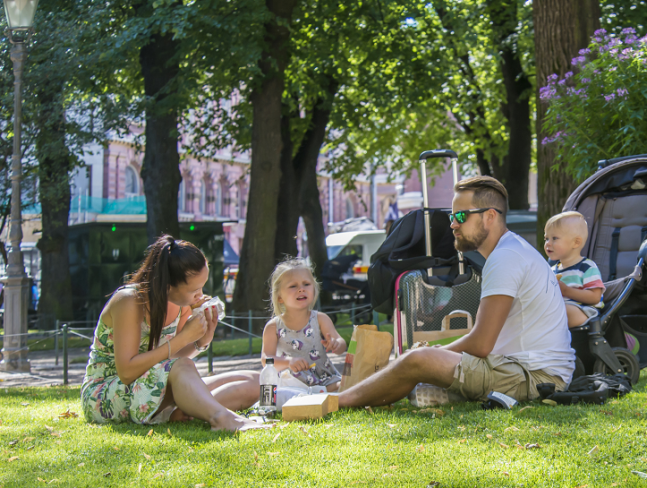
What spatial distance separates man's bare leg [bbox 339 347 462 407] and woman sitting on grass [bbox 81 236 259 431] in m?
0.83

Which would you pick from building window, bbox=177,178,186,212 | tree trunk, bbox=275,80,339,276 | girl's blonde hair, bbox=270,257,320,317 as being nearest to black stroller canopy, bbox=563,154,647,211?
girl's blonde hair, bbox=270,257,320,317

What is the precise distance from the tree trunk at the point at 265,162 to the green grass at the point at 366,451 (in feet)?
32.6

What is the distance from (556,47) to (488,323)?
21.0 feet

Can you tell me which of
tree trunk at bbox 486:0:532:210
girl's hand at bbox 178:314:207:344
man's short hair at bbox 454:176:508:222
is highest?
tree trunk at bbox 486:0:532:210

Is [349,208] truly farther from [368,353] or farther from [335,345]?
[368,353]

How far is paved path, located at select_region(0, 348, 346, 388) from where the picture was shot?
32.3 feet

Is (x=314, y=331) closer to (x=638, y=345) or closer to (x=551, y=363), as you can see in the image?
(x=551, y=363)

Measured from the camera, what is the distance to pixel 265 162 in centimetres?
1443

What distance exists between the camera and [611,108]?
8188 mm

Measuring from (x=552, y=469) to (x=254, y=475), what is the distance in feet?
4.39

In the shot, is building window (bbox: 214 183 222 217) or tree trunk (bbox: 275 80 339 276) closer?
tree trunk (bbox: 275 80 339 276)

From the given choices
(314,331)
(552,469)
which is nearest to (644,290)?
(314,331)

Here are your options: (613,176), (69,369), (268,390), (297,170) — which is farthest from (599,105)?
(297,170)

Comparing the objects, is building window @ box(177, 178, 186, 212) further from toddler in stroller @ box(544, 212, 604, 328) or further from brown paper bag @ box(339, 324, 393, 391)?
brown paper bag @ box(339, 324, 393, 391)
